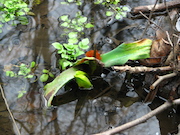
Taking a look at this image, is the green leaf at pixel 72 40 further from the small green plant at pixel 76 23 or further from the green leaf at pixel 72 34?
the small green plant at pixel 76 23

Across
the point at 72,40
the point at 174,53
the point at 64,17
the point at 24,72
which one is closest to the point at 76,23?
the point at 64,17

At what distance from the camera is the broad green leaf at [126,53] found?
2.03 meters

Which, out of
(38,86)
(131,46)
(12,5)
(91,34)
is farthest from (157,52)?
(12,5)

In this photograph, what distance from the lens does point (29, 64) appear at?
2359mm

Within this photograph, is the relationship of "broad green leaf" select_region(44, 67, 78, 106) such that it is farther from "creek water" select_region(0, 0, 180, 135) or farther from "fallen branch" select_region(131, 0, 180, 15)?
"fallen branch" select_region(131, 0, 180, 15)

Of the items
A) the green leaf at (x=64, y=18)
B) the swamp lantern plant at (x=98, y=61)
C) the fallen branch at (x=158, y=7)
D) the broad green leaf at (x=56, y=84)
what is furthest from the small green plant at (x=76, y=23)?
the broad green leaf at (x=56, y=84)

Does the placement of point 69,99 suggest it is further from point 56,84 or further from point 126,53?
point 126,53

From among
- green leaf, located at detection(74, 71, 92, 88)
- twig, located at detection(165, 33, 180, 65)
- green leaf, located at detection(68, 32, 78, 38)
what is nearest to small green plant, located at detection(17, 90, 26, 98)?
green leaf, located at detection(74, 71, 92, 88)

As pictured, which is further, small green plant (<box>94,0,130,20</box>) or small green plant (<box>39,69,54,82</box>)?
small green plant (<box>94,0,130,20</box>)

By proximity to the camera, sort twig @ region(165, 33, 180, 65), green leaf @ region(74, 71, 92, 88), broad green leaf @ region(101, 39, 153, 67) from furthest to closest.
A: broad green leaf @ region(101, 39, 153, 67) → green leaf @ region(74, 71, 92, 88) → twig @ region(165, 33, 180, 65)

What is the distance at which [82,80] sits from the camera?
197 centimetres

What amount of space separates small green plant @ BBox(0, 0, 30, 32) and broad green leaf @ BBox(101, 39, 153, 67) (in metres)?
1.35

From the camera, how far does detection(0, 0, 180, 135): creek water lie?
6.21 ft

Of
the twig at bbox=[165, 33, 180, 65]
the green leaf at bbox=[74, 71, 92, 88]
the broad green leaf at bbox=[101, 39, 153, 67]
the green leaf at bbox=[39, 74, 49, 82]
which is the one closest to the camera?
the twig at bbox=[165, 33, 180, 65]
